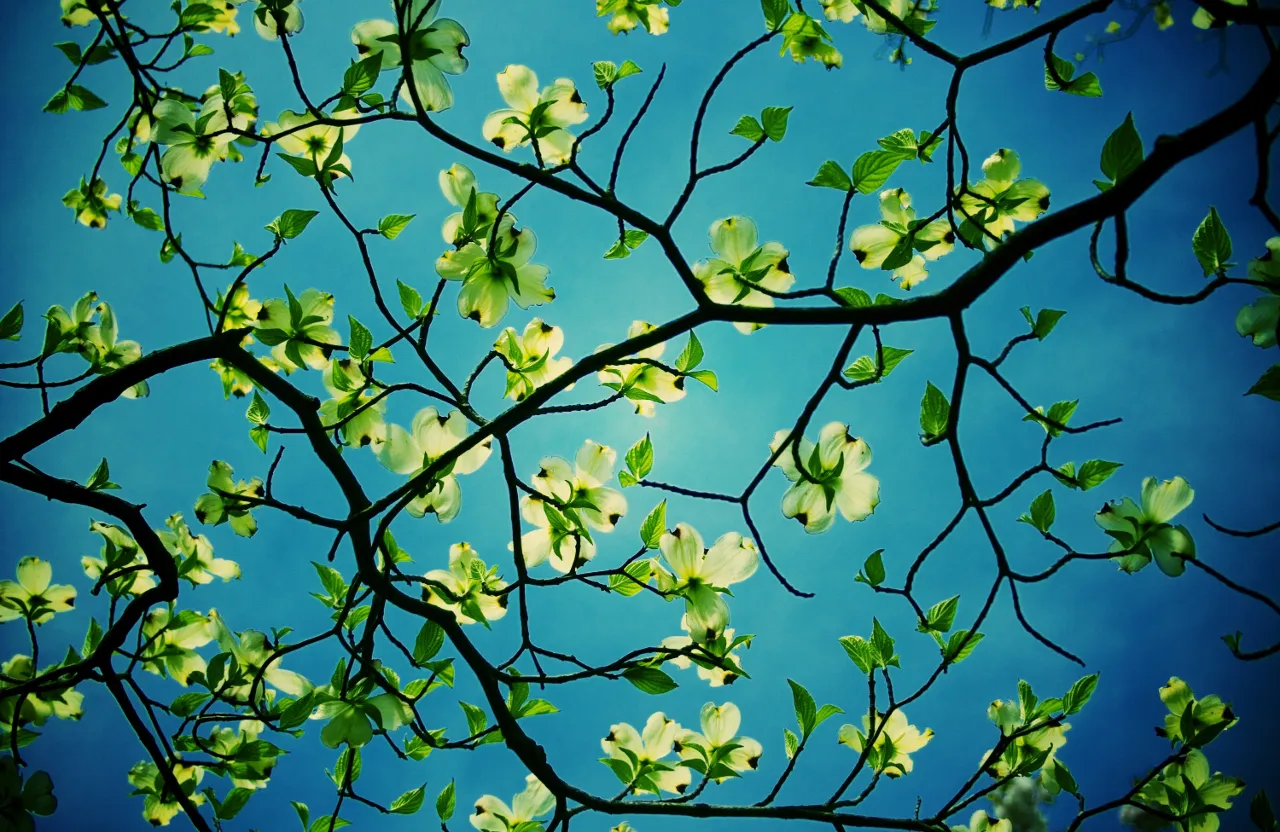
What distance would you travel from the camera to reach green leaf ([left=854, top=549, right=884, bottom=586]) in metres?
0.89

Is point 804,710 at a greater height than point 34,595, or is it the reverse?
point 34,595

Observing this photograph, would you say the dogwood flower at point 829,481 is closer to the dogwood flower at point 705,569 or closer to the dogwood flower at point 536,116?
the dogwood flower at point 705,569

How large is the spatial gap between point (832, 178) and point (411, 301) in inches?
21.5

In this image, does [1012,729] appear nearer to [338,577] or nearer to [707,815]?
[707,815]

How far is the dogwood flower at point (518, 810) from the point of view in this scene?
3.18 ft

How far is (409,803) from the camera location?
3.25ft

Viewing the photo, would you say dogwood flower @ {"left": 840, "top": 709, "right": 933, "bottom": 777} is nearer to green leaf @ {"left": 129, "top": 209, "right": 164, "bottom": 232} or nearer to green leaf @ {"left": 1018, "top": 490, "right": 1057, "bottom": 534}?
green leaf @ {"left": 1018, "top": 490, "right": 1057, "bottom": 534}

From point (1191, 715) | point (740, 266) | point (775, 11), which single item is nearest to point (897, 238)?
point (740, 266)

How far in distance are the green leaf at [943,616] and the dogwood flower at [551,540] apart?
18.7 inches

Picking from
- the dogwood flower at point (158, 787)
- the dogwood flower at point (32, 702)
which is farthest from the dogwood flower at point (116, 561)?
the dogwood flower at point (158, 787)

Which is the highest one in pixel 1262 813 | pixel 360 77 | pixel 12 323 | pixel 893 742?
pixel 360 77

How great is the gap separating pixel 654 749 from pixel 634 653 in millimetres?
173

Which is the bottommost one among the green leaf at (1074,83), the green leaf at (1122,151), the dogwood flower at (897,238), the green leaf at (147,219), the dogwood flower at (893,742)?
the dogwood flower at (893,742)

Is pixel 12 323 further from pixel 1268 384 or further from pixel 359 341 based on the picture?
pixel 1268 384
